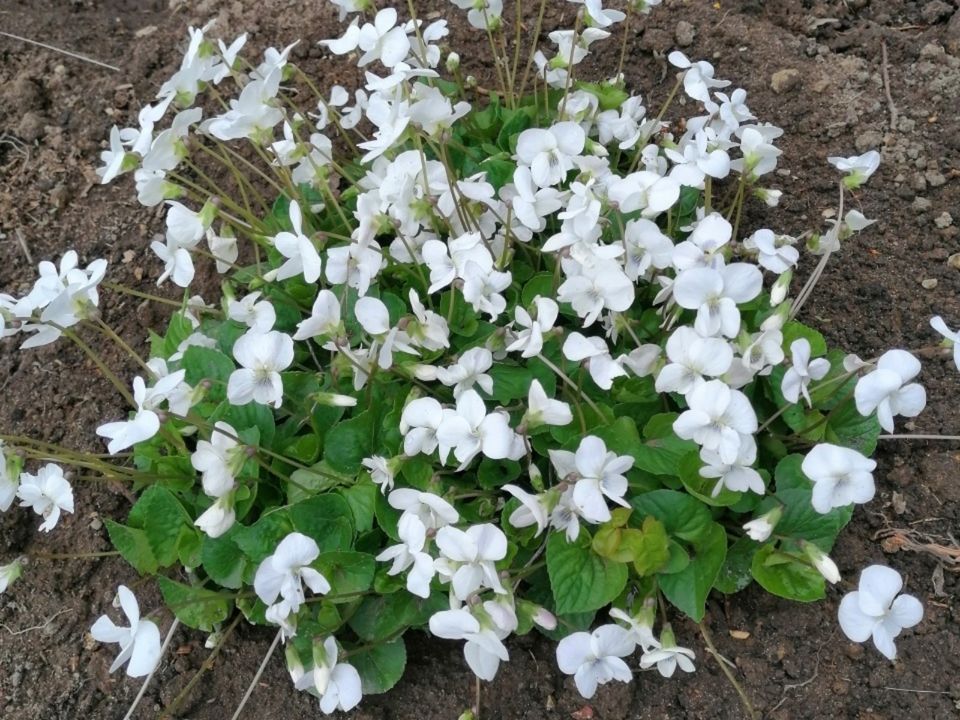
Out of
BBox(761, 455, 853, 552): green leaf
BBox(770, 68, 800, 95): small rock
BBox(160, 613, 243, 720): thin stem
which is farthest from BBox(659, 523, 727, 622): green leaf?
BBox(770, 68, 800, 95): small rock

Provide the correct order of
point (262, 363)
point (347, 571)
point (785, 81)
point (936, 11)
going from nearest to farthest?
point (262, 363) < point (347, 571) < point (785, 81) < point (936, 11)

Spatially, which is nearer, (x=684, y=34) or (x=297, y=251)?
(x=297, y=251)

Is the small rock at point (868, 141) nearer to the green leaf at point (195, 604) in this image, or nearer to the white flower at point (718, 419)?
the white flower at point (718, 419)

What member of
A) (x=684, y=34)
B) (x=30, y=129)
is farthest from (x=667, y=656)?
(x=30, y=129)

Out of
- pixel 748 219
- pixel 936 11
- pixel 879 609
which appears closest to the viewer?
pixel 879 609

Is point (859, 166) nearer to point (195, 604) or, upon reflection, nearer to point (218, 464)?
point (218, 464)

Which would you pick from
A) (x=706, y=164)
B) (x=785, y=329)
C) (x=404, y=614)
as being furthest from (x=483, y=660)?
(x=706, y=164)

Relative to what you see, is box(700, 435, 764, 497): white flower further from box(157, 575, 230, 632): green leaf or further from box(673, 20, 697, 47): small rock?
box(673, 20, 697, 47): small rock
